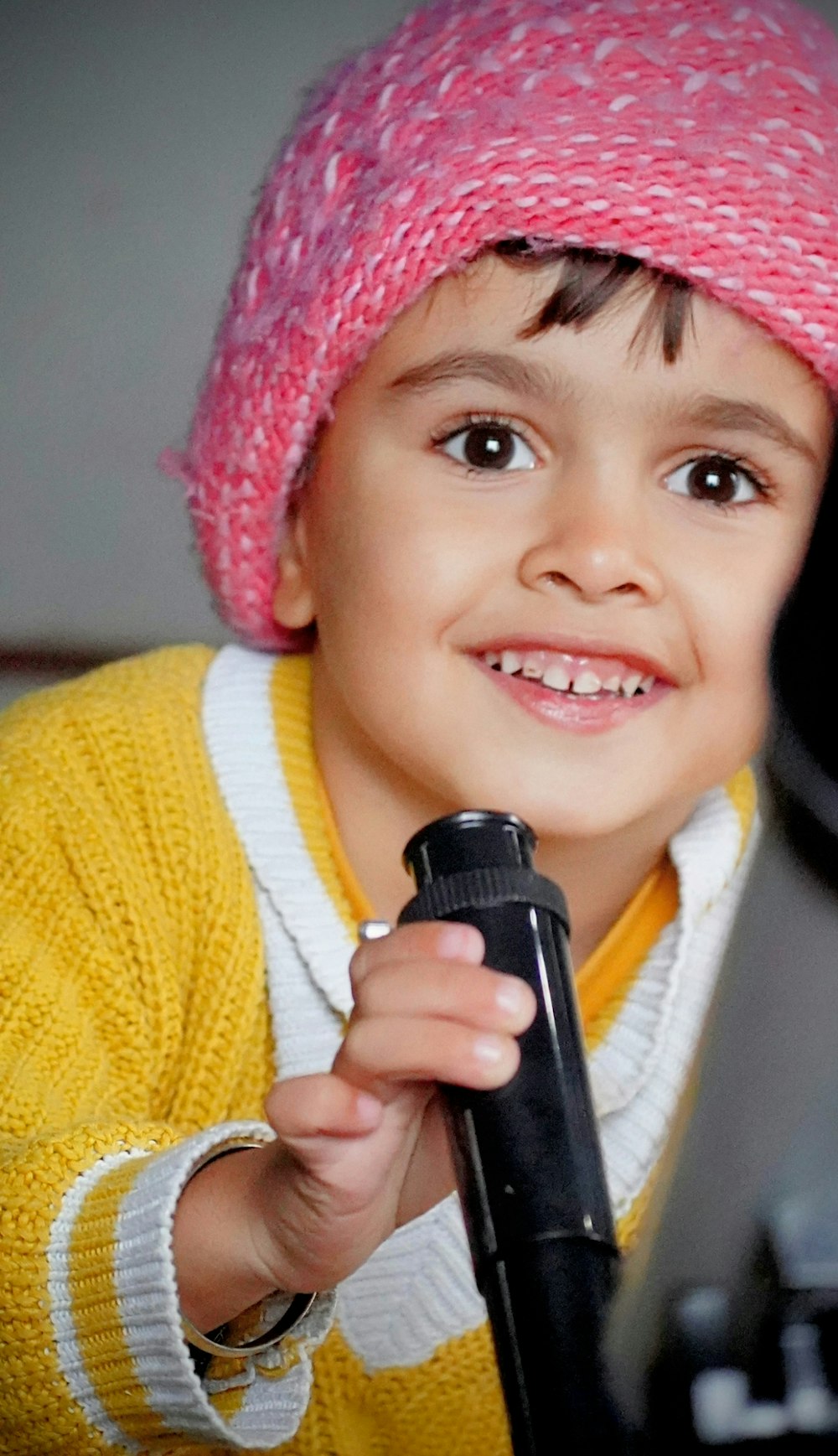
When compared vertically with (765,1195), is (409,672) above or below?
above

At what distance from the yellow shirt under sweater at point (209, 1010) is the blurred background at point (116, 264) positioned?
162mm

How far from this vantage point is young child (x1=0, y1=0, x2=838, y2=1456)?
38 cm

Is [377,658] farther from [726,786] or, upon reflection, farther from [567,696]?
[726,786]

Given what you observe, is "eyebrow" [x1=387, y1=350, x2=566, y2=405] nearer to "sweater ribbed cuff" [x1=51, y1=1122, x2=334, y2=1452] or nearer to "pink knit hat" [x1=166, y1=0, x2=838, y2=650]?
"pink knit hat" [x1=166, y1=0, x2=838, y2=650]

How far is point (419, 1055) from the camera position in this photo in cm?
30

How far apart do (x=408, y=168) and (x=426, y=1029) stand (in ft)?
0.83

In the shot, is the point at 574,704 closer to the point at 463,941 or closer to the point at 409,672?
the point at 409,672

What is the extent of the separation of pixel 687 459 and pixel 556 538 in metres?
0.05

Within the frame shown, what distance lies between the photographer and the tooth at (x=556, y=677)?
0.48 meters

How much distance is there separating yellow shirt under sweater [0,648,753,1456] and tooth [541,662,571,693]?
105 mm

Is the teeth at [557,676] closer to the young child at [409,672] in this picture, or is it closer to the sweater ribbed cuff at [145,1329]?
the young child at [409,672]

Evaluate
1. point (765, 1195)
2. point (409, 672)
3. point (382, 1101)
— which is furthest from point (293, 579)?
point (765, 1195)

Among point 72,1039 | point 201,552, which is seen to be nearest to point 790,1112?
point 72,1039

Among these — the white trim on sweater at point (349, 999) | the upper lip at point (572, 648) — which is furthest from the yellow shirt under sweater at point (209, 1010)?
the upper lip at point (572, 648)
